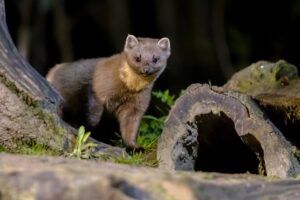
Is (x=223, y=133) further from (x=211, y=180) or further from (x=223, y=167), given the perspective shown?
(x=211, y=180)

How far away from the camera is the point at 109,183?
3.20 meters

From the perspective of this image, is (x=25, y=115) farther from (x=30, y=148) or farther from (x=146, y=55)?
(x=146, y=55)

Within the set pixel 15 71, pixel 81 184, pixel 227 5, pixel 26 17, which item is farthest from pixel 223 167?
pixel 227 5

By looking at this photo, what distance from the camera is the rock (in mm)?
3207

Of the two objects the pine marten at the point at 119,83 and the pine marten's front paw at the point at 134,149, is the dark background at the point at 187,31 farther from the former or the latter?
the pine marten's front paw at the point at 134,149

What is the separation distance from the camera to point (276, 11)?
11062 mm

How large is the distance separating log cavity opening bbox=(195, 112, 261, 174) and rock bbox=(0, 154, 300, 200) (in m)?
1.14

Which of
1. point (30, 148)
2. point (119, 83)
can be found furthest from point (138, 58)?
point (30, 148)

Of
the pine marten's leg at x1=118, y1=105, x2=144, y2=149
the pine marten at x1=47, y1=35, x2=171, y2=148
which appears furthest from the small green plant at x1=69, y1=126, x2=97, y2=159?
the pine marten at x1=47, y1=35, x2=171, y2=148

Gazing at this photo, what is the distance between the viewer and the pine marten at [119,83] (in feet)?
20.1

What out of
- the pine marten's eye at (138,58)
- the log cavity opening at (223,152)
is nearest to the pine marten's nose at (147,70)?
the pine marten's eye at (138,58)

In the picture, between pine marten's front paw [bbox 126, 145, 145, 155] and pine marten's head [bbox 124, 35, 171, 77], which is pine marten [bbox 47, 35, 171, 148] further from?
pine marten's front paw [bbox 126, 145, 145, 155]

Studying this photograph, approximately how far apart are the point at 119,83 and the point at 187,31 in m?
5.16

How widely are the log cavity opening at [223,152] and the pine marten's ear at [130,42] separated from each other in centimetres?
157
